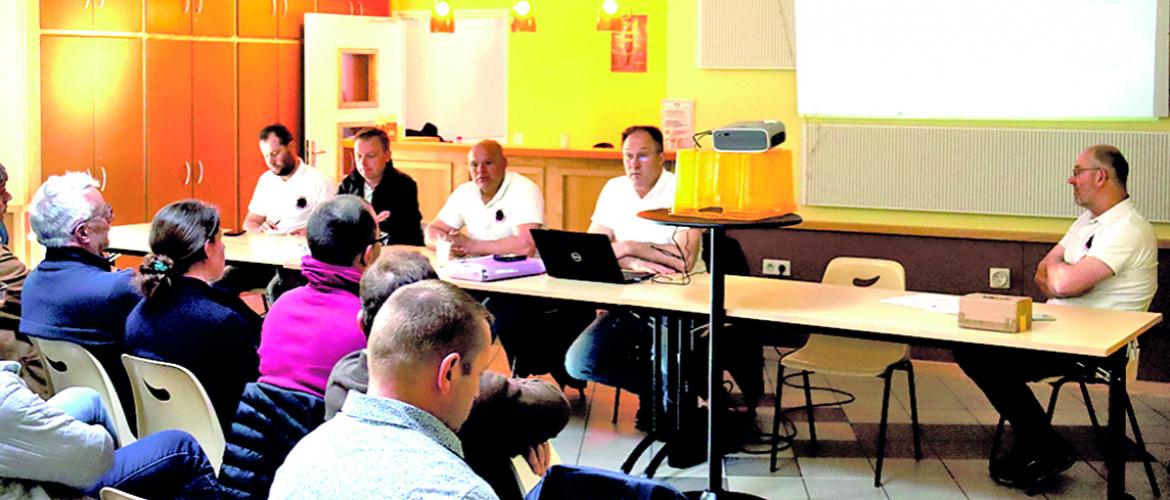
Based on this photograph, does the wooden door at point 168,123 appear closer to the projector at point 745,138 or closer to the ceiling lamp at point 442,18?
the ceiling lamp at point 442,18

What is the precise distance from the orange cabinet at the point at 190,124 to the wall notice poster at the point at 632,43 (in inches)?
135

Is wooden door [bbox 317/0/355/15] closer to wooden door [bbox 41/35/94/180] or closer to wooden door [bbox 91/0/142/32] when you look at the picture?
wooden door [bbox 91/0/142/32]

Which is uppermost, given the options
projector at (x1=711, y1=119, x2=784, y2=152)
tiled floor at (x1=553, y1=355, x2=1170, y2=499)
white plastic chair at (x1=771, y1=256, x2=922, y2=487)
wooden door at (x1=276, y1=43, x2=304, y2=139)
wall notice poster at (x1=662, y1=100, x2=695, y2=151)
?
wooden door at (x1=276, y1=43, x2=304, y2=139)

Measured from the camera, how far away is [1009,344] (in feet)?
13.8

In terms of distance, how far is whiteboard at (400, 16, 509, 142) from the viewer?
12.1 meters

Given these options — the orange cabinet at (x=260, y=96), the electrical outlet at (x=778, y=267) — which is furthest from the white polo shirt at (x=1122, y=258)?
the orange cabinet at (x=260, y=96)

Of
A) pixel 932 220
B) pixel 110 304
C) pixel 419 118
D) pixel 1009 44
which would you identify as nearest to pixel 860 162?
pixel 932 220

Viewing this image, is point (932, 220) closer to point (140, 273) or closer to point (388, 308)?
point (140, 273)

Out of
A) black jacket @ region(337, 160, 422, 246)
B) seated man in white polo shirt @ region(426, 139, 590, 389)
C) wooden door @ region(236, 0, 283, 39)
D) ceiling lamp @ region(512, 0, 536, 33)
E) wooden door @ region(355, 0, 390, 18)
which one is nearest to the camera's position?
seated man in white polo shirt @ region(426, 139, 590, 389)

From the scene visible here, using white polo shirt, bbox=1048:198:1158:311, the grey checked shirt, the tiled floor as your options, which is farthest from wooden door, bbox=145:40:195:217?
the grey checked shirt

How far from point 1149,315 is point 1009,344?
2.96 ft

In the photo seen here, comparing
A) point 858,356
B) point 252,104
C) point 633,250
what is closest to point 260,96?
point 252,104

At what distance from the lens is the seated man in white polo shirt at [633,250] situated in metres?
5.59

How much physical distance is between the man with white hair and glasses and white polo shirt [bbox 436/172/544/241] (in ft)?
7.80
